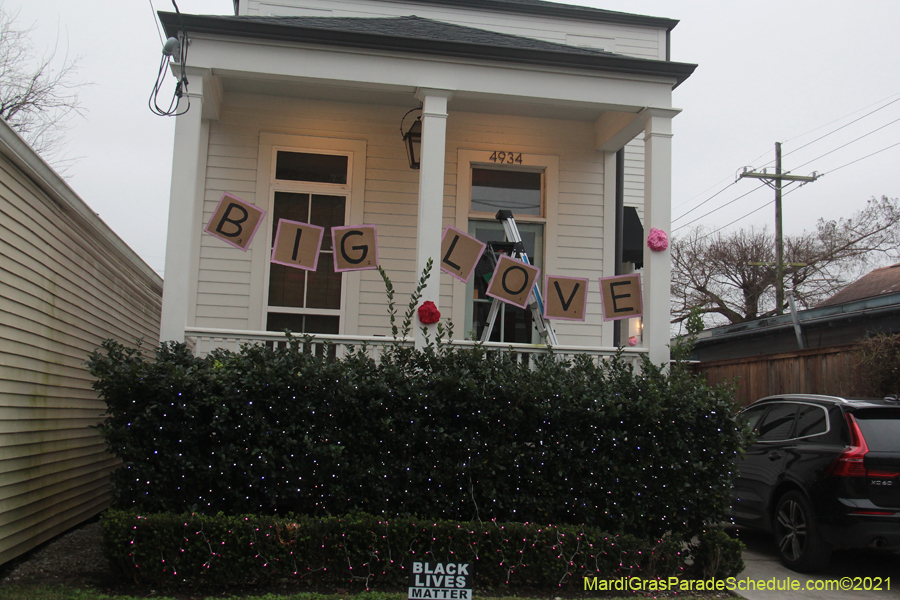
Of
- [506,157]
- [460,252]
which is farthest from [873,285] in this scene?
[460,252]

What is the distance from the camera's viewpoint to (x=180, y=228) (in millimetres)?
5656

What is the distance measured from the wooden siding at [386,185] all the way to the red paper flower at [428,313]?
1717 mm

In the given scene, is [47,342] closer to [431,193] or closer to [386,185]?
[431,193]

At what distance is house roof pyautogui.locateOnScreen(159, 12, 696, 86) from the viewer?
234 inches

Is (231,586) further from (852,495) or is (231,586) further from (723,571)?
(852,495)

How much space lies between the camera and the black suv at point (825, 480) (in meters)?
4.99

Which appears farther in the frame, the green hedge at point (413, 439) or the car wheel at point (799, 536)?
the car wheel at point (799, 536)

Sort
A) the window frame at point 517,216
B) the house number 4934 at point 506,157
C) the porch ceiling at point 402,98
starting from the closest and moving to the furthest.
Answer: the porch ceiling at point 402,98 < the window frame at point 517,216 < the house number 4934 at point 506,157

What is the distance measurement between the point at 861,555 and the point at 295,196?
6.53 metres

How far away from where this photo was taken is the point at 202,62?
5.99 metres

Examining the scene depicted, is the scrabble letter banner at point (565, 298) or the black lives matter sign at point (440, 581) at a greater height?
the scrabble letter banner at point (565, 298)

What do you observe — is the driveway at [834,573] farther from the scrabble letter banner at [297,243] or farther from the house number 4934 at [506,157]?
the house number 4934 at [506,157]

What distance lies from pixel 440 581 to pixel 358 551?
1.45 metres

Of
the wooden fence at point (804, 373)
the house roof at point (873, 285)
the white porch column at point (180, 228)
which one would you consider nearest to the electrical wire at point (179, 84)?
the white porch column at point (180, 228)
